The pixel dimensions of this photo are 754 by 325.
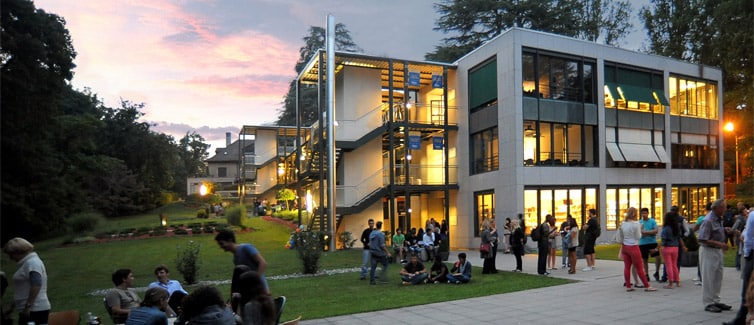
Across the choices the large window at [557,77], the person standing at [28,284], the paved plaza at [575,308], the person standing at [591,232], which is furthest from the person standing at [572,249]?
the person standing at [28,284]

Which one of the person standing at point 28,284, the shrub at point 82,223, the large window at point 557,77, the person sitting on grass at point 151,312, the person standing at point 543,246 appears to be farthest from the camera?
the shrub at point 82,223

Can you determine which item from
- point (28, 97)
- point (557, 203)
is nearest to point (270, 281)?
point (28, 97)

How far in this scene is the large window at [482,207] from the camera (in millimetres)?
25706

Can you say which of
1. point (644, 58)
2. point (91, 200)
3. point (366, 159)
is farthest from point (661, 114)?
point (91, 200)

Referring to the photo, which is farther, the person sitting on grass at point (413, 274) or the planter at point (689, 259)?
the planter at point (689, 259)

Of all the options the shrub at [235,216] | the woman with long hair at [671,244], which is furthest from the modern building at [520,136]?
the woman with long hair at [671,244]

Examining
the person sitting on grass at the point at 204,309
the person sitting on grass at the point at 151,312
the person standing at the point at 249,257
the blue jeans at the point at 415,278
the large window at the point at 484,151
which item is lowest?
the blue jeans at the point at 415,278

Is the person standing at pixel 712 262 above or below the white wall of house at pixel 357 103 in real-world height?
Result: below

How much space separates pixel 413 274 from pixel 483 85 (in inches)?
597

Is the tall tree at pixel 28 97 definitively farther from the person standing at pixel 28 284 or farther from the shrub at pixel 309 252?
the person standing at pixel 28 284

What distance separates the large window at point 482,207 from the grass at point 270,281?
677 centimetres

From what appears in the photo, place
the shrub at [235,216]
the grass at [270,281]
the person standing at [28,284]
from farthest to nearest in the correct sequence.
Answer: the shrub at [235,216]
the grass at [270,281]
the person standing at [28,284]

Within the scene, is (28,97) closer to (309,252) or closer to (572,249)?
(309,252)

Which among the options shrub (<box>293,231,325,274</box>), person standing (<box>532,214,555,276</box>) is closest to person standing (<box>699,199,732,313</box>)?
person standing (<box>532,214,555,276</box>)
